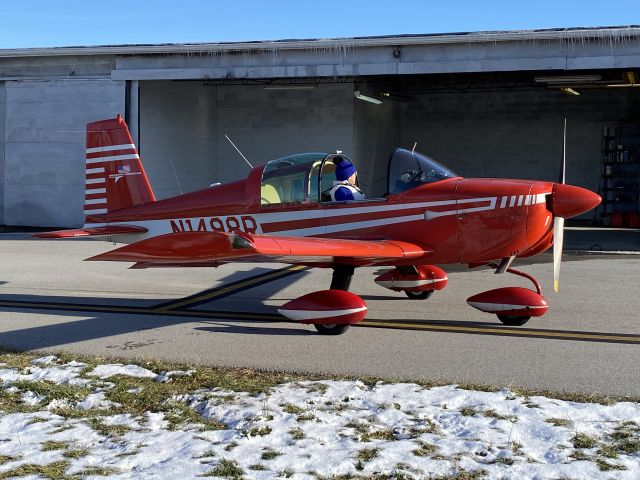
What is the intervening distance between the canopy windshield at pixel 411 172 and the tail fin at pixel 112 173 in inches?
137

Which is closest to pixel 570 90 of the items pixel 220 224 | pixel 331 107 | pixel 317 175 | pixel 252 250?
pixel 331 107

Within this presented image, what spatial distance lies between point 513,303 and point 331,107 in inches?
617

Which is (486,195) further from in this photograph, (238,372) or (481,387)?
(238,372)

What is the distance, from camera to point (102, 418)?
4.37 metres

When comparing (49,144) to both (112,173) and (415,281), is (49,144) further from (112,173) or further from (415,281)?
(415,281)

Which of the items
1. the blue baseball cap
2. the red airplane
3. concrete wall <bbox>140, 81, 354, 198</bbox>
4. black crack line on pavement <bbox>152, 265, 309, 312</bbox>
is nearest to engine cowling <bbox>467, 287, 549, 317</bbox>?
the red airplane

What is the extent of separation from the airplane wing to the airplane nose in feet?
4.54

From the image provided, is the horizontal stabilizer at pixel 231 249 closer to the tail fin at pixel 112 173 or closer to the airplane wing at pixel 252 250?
the airplane wing at pixel 252 250

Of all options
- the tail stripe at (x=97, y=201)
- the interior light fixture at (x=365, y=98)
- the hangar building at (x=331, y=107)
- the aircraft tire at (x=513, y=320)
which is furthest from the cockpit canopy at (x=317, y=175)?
the interior light fixture at (x=365, y=98)

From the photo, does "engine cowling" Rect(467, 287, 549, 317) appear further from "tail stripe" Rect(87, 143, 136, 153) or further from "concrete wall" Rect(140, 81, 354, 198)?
"concrete wall" Rect(140, 81, 354, 198)

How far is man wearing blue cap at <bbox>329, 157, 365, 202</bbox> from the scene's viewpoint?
7.96 metres

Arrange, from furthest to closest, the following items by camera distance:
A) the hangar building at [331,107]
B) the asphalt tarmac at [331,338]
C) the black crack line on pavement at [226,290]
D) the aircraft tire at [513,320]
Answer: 1. the hangar building at [331,107]
2. the black crack line on pavement at [226,290]
3. the aircraft tire at [513,320]
4. the asphalt tarmac at [331,338]

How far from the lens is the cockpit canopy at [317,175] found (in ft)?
25.1

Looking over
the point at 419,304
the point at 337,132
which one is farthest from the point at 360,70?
the point at 419,304
